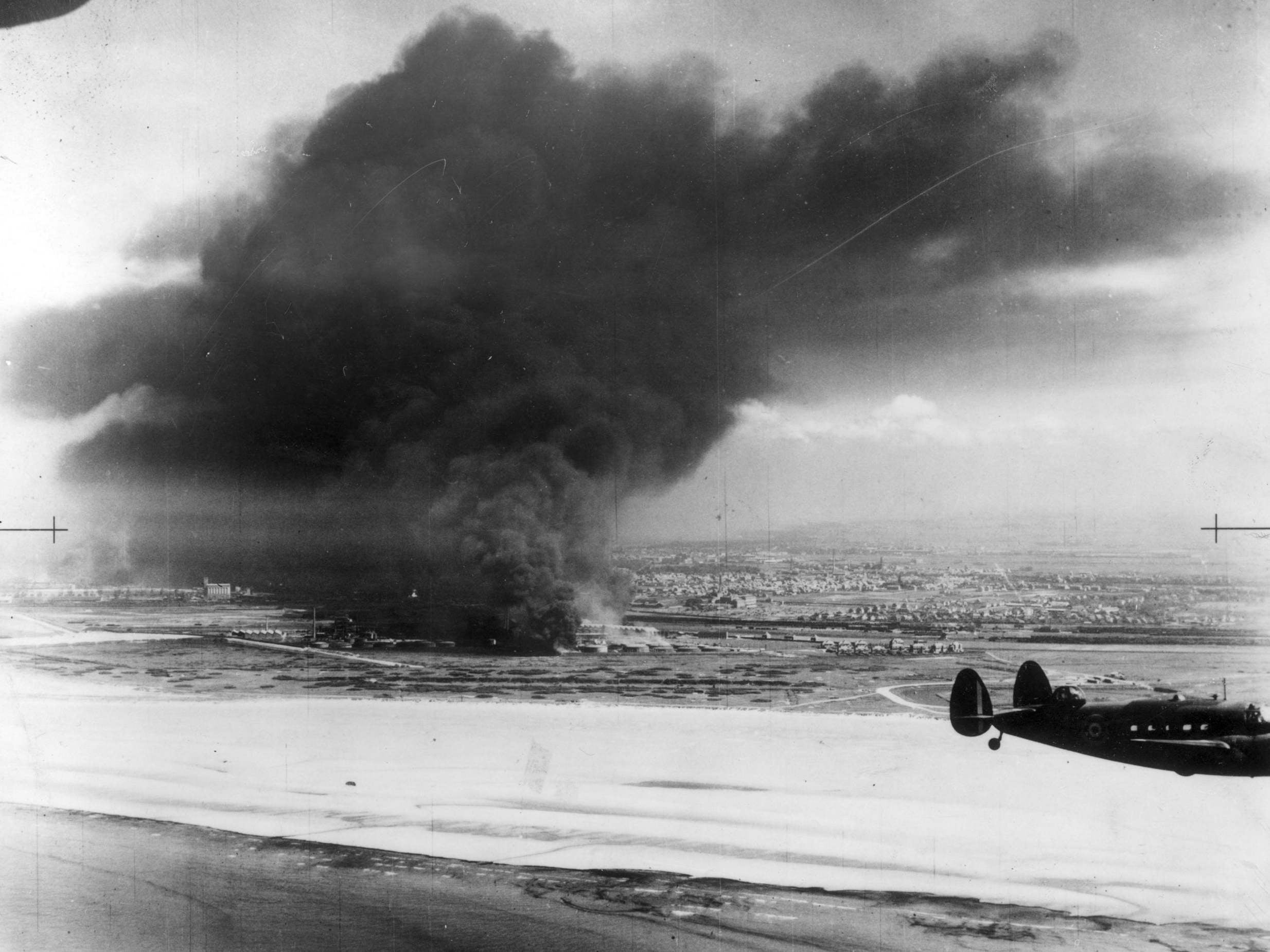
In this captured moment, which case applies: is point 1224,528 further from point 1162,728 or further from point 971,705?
point 971,705

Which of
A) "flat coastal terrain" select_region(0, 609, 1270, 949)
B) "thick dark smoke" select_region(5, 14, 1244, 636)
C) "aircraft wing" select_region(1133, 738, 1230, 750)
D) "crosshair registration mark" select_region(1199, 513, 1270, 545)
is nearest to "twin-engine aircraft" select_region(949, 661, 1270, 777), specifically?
"aircraft wing" select_region(1133, 738, 1230, 750)

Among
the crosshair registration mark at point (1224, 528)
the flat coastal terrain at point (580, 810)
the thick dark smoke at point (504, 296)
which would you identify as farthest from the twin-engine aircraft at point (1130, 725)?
the thick dark smoke at point (504, 296)

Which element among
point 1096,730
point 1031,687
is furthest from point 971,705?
point 1096,730

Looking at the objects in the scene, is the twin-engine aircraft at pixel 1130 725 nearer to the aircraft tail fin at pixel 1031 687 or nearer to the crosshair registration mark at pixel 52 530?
the aircraft tail fin at pixel 1031 687

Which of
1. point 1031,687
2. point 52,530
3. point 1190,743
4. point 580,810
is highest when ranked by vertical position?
point 52,530

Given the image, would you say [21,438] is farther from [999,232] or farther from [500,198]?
[999,232]

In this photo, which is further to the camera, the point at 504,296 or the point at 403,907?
the point at 504,296

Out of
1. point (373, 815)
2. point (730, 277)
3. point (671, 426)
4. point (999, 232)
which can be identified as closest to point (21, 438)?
point (373, 815)

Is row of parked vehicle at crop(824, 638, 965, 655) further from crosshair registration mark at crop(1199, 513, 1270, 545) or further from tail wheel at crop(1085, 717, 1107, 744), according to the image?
crosshair registration mark at crop(1199, 513, 1270, 545)
